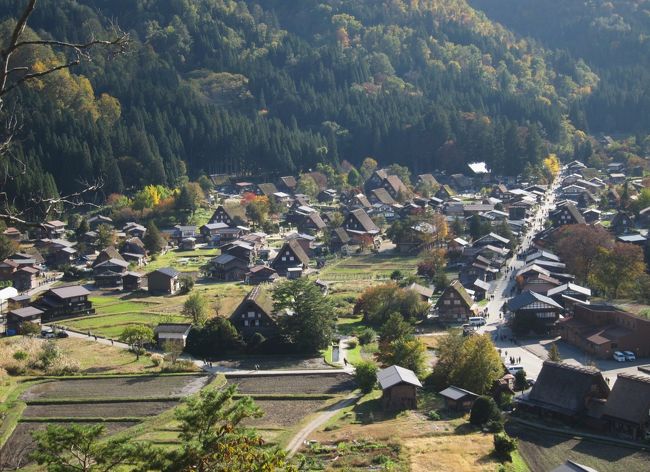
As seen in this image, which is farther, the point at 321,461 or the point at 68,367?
the point at 68,367

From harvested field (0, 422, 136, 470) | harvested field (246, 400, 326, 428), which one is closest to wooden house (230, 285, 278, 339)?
harvested field (246, 400, 326, 428)

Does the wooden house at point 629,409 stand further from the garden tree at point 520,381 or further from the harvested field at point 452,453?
the harvested field at point 452,453

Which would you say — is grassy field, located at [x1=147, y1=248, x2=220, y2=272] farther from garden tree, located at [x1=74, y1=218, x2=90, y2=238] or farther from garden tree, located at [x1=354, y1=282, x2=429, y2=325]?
garden tree, located at [x1=354, y1=282, x2=429, y2=325]

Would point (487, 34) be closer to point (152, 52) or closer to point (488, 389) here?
point (152, 52)

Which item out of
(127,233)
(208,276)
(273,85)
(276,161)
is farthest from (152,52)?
(208,276)

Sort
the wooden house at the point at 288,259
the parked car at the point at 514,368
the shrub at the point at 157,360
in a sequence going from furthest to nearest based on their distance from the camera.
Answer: the wooden house at the point at 288,259 → the shrub at the point at 157,360 → the parked car at the point at 514,368

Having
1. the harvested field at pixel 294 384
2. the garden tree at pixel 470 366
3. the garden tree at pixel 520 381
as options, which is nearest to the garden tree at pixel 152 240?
the harvested field at pixel 294 384
